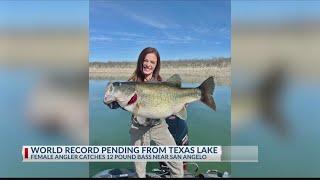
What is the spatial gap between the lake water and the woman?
67mm

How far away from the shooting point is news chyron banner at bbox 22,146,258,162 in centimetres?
317

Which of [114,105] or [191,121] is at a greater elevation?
[114,105]

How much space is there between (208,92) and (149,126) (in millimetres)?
456

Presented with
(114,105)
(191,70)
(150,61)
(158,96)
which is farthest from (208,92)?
(114,105)

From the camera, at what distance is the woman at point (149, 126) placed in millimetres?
3150

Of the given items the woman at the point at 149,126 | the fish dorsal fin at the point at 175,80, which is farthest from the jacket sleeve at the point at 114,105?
the fish dorsal fin at the point at 175,80

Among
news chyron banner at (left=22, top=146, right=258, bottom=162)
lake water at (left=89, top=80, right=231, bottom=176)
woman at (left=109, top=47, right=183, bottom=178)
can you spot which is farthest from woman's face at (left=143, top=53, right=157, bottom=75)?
news chyron banner at (left=22, top=146, right=258, bottom=162)

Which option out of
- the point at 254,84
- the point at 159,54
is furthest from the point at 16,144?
the point at 254,84

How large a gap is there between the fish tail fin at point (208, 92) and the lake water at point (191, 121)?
27 mm

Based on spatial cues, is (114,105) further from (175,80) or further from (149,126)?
(175,80)

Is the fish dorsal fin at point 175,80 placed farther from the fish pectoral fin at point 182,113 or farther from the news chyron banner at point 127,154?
the news chyron banner at point 127,154

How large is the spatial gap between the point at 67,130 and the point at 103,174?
39 cm

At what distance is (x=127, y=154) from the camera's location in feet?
10.4

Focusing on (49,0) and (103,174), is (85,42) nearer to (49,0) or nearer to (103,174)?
(49,0)
